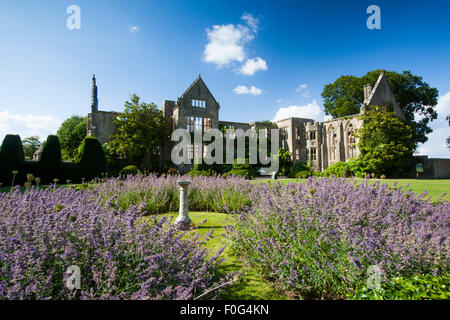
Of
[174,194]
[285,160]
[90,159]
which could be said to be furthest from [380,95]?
[90,159]

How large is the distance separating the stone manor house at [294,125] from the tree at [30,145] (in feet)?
122

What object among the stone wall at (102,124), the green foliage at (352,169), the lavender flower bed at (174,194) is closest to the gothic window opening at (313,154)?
the green foliage at (352,169)

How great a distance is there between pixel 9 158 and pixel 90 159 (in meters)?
3.88

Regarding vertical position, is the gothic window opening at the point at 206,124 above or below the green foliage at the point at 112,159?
above

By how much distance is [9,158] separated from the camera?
511 inches

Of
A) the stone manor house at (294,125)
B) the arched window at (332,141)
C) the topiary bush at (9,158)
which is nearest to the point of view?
the topiary bush at (9,158)

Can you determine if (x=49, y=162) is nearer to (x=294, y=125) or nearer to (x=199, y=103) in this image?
(x=199, y=103)

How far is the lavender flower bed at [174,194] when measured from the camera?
612 cm

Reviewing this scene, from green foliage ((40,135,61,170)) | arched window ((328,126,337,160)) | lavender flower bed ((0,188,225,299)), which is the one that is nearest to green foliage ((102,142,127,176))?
green foliage ((40,135,61,170))

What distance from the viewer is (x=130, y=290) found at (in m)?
1.78

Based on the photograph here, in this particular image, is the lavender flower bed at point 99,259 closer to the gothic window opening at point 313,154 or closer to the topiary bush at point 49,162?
the topiary bush at point 49,162

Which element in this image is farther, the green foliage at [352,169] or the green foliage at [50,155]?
the green foliage at [352,169]
